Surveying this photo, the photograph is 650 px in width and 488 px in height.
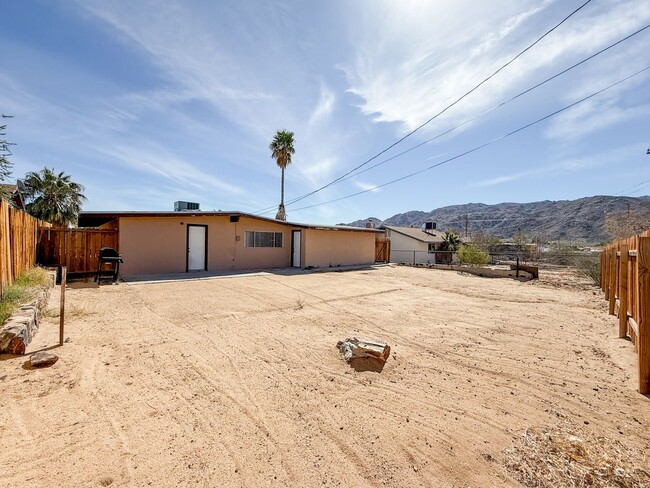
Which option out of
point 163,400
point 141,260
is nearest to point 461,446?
point 163,400

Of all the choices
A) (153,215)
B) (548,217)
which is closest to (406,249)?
(153,215)

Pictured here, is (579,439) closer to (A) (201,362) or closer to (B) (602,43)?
(A) (201,362)

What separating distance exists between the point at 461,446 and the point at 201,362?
3.20 m

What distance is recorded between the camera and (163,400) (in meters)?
3.09

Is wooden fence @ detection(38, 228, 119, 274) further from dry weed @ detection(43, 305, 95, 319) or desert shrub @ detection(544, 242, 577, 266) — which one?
Answer: desert shrub @ detection(544, 242, 577, 266)

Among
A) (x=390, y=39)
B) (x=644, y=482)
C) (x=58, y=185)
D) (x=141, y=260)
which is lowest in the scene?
(x=644, y=482)

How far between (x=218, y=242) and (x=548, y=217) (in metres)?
93.1

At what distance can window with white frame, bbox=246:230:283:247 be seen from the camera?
618 inches

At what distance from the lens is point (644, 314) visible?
3.39 m

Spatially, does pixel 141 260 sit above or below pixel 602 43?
below

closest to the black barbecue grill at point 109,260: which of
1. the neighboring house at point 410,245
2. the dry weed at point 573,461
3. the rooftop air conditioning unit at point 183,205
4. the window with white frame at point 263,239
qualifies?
the window with white frame at point 263,239

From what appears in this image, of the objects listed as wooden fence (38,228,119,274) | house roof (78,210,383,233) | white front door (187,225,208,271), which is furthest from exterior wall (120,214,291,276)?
wooden fence (38,228,119,274)

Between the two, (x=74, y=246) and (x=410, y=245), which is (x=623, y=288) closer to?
(x=74, y=246)

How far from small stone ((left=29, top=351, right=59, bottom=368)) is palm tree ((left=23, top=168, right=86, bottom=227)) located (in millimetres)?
24573
